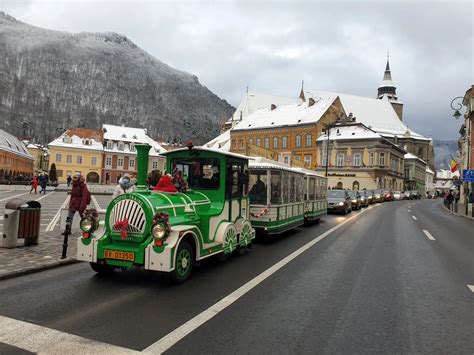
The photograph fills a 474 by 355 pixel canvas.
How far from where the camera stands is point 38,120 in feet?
529

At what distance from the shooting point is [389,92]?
106 meters

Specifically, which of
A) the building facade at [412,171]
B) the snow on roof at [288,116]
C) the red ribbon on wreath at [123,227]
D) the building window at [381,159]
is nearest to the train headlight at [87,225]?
the red ribbon on wreath at [123,227]

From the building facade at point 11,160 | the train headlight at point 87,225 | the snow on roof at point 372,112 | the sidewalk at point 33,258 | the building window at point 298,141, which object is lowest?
the sidewalk at point 33,258

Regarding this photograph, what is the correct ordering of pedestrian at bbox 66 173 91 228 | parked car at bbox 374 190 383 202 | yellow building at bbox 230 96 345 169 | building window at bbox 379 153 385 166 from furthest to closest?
yellow building at bbox 230 96 345 169 < building window at bbox 379 153 385 166 < parked car at bbox 374 190 383 202 < pedestrian at bbox 66 173 91 228

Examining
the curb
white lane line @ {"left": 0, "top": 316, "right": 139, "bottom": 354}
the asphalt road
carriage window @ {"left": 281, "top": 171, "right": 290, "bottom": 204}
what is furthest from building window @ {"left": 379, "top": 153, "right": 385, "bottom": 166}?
white lane line @ {"left": 0, "top": 316, "right": 139, "bottom": 354}

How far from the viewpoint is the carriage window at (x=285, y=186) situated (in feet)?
42.3

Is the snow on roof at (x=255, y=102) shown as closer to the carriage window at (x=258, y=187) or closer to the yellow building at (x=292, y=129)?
the yellow building at (x=292, y=129)

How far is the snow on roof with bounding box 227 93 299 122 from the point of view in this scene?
313ft

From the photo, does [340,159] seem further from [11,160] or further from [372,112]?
[11,160]

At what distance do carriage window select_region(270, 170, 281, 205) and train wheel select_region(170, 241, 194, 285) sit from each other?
530 cm

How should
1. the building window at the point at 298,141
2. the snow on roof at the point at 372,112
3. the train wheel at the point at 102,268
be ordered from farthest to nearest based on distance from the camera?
the snow on roof at the point at 372,112 < the building window at the point at 298,141 < the train wheel at the point at 102,268

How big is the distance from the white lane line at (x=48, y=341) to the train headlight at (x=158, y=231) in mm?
2189

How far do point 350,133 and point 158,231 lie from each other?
6174 cm

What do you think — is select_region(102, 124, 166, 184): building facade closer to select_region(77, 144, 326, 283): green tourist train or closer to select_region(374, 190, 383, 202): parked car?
select_region(374, 190, 383, 202): parked car
